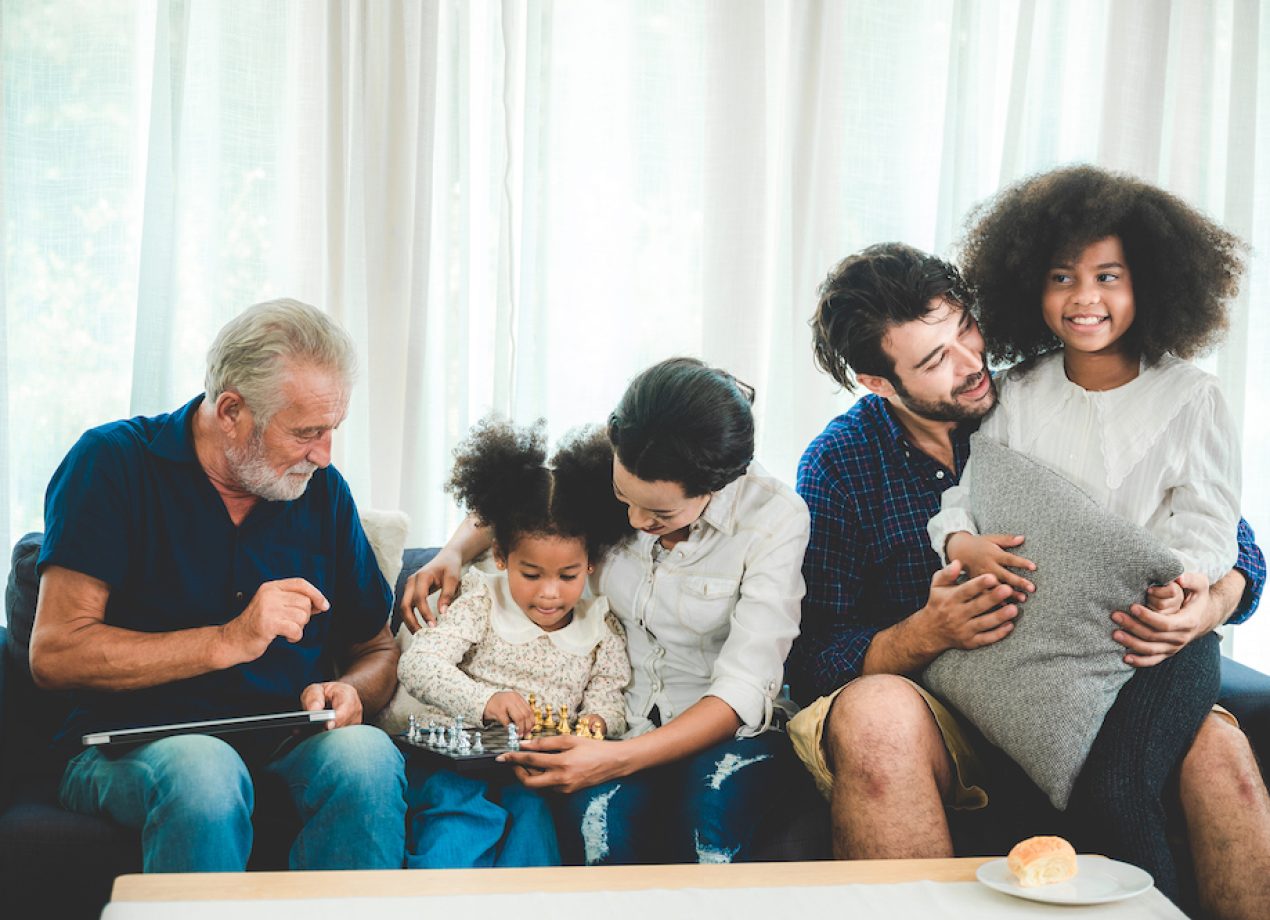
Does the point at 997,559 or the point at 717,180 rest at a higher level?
the point at 717,180

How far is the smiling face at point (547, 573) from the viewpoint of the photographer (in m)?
2.18

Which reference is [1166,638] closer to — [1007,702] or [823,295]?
[1007,702]

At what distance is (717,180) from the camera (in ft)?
9.57

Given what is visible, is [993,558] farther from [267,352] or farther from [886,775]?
[267,352]

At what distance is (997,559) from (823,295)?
0.57 meters

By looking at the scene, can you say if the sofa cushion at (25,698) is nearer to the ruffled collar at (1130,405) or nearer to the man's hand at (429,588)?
the man's hand at (429,588)

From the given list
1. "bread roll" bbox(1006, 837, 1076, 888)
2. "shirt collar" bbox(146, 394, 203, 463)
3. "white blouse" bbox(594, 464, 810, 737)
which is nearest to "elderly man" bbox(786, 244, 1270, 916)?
"white blouse" bbox(594, 464, 810, 737)

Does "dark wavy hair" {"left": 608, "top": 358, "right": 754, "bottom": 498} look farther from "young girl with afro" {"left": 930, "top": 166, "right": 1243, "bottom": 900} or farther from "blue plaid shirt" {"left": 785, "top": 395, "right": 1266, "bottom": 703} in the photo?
"young girl with afro" {"left": 930, "top": 166, "right": 1243, "bottom": 900}

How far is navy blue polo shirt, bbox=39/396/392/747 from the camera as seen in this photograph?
202cm

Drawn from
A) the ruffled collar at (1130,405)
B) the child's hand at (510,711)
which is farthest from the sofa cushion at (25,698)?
the ruffled collar at (1130,405)

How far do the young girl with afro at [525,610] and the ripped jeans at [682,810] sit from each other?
0.42ft

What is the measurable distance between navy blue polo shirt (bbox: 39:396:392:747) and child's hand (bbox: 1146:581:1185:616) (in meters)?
1.37

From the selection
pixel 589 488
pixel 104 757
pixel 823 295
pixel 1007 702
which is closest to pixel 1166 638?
pixel 1007 702

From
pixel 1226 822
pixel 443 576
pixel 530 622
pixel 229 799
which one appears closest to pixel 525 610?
pixel 530 622
